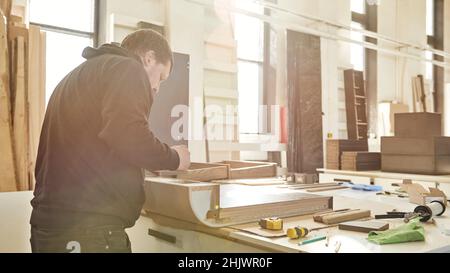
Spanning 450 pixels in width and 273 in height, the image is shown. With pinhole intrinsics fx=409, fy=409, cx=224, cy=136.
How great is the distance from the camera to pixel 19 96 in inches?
76.2

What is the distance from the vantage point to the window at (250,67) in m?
3.82

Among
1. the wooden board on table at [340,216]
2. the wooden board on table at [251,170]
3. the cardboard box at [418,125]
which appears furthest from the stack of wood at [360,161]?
the wooden board on table at [340,216]

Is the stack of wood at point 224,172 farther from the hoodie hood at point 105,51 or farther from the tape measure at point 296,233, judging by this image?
the tape measure at point 296,233

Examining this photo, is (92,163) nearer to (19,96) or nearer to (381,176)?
(19,96)

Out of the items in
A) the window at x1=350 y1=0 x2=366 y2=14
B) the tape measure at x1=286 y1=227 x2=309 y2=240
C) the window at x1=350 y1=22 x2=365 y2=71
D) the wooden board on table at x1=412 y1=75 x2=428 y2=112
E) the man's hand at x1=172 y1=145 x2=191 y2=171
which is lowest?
the tape measure at x1=286 y1=227 x2=309 y2=240

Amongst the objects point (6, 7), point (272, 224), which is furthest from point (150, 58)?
point (6, 7)

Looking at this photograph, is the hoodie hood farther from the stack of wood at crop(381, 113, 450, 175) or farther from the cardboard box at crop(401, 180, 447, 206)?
the stack of wood at crop(381, 113, 450, 175)

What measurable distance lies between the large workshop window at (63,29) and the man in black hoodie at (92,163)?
1738mm

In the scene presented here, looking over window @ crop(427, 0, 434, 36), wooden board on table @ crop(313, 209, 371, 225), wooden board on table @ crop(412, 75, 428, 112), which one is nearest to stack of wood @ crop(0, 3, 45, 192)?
wooden board on table @ crop(313, 209, 371, 225)

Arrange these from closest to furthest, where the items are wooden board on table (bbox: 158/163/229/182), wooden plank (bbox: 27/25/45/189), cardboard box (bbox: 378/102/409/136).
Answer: wooden board on table (bbox: 158/163/229/182), wooden plank (bbox: 27/25/45/189), cardboard box (bbox: 378/102/409/136)

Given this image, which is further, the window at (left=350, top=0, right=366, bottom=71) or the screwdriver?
the window at (left=350, top=0, right=366, bottom=71)

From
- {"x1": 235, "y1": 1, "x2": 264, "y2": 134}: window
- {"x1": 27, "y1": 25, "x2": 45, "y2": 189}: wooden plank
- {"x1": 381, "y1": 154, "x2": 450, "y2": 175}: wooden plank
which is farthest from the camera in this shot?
{"x1": 235, "y1": 1, "x2": 264, "y2": 134}: window

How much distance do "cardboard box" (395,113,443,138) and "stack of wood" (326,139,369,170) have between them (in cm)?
51

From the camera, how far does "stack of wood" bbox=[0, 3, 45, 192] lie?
1865 mm
